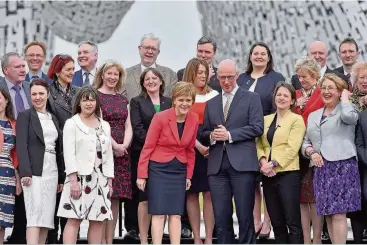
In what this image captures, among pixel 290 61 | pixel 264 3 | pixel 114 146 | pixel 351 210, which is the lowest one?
pixel 351 210

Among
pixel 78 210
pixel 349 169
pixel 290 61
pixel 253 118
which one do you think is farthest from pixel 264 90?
pixel 290 61

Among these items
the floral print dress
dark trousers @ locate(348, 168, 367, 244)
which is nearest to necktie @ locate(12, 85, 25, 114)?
the floral print dress

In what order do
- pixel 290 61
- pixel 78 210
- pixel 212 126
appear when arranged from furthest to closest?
1. pixel 290 61
2. pixel 212 126
3. pixel 78 210

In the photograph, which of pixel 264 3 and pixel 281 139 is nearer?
pixel 281 139

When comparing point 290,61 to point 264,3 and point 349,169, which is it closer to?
point 264,3

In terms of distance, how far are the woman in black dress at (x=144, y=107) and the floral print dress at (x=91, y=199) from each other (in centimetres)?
48

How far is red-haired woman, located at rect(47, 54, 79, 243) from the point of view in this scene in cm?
623

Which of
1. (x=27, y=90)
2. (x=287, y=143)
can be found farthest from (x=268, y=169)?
(x=27, y=90)

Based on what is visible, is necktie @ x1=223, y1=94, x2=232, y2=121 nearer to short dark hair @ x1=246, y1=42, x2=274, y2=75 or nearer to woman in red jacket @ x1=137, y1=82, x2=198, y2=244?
woman in red jacket @ x1=137, y1=82, x2=198, y2=244

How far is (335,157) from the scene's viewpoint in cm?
595

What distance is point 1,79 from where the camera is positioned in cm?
655

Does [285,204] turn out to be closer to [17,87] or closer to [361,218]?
[361,218]

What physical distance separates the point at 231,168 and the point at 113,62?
1.37m

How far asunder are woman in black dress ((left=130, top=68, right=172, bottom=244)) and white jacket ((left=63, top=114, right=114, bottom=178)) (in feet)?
1.80
